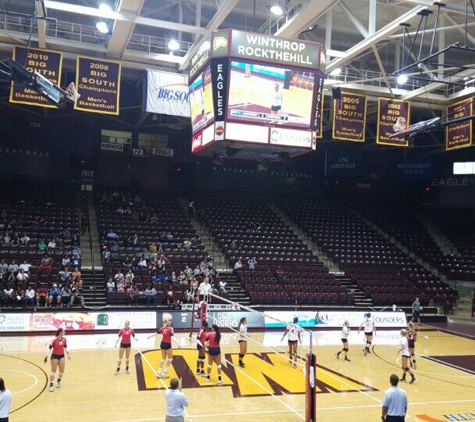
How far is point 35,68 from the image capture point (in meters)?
22.2

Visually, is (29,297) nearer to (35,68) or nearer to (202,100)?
(35,68)

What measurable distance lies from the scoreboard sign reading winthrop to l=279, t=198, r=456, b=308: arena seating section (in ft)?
60.1

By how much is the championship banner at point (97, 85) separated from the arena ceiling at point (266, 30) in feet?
4.73

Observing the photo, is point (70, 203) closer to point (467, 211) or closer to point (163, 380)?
point (163, 380)

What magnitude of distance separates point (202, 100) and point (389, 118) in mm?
14827

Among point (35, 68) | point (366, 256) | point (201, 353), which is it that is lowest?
point (201, 353)

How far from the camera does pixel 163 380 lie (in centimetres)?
1488

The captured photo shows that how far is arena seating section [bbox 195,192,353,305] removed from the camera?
93.2 feet

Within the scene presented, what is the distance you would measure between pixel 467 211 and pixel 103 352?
32954 millimetres

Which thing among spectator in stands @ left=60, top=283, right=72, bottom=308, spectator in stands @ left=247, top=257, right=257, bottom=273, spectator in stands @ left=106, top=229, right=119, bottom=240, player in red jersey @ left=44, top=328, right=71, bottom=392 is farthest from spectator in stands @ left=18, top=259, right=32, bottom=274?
spectator in stands @ left=247, top=257, right=257, bottom=273

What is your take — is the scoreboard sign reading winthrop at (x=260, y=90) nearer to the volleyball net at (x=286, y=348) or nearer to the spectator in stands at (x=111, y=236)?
the volleyball net at (x=286, y=348)

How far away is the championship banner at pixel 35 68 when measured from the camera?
2164 cm

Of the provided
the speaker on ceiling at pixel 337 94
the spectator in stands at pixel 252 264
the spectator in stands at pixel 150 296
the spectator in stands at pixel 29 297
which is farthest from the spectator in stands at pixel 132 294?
the speaker on ceiling at pixel 337 94

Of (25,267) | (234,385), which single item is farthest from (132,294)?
(234,385)
